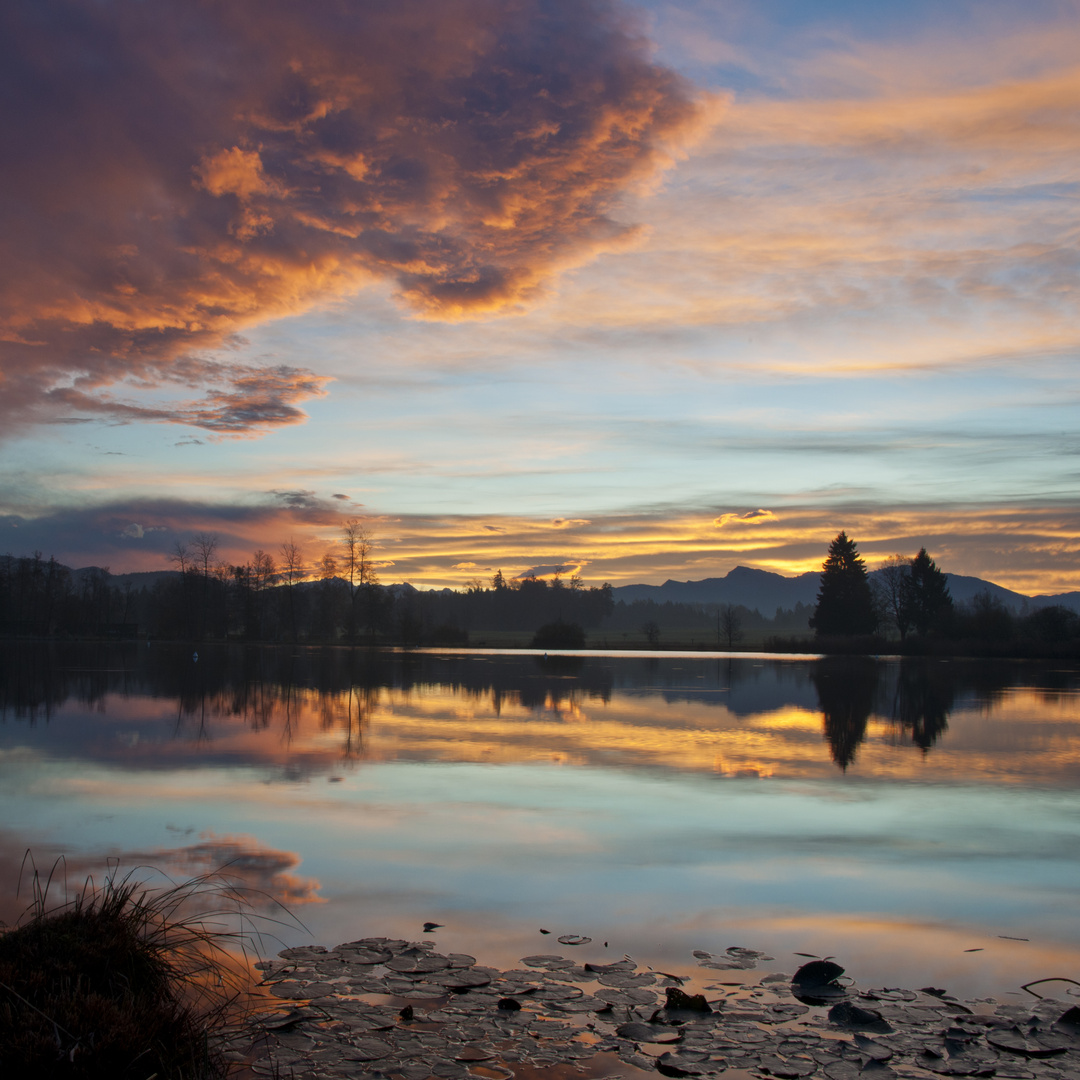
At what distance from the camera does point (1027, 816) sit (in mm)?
11336

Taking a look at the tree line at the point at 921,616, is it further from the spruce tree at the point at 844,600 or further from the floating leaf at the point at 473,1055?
the floating leaf at the point at 473,1055

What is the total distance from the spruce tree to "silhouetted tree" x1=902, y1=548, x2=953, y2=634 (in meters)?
7.21

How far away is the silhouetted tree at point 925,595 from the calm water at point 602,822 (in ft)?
221

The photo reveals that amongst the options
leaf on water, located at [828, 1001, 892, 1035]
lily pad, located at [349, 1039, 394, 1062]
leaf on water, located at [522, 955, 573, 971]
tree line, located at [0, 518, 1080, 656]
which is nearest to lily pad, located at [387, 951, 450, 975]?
leaf on water, located at [522, 955, 573, 971]

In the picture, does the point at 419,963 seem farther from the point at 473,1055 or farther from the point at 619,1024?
the point at 619,1024

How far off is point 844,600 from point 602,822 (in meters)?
75.0

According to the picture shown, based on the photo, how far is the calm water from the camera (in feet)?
23.3

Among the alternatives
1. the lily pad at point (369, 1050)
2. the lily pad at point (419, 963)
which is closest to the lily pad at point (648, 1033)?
the lily pad at point (369, 1050)

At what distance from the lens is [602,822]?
1066cm

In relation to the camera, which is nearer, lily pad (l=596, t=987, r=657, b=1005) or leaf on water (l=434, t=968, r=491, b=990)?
lily pad (l=596, t=987, r=657, b=1005)

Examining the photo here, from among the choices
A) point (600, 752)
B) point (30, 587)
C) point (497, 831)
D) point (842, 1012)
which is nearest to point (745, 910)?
point (842, 1012)

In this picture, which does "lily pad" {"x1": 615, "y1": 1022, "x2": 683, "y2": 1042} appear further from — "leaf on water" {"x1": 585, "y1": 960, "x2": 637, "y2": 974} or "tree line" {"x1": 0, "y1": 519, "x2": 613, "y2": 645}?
"tree line" {"x1": 0, "y1": 519, "x2": 613, "y2": 645}

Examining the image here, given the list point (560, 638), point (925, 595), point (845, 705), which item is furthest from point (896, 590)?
point (845, 705)

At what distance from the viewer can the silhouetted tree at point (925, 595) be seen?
8600 cm
